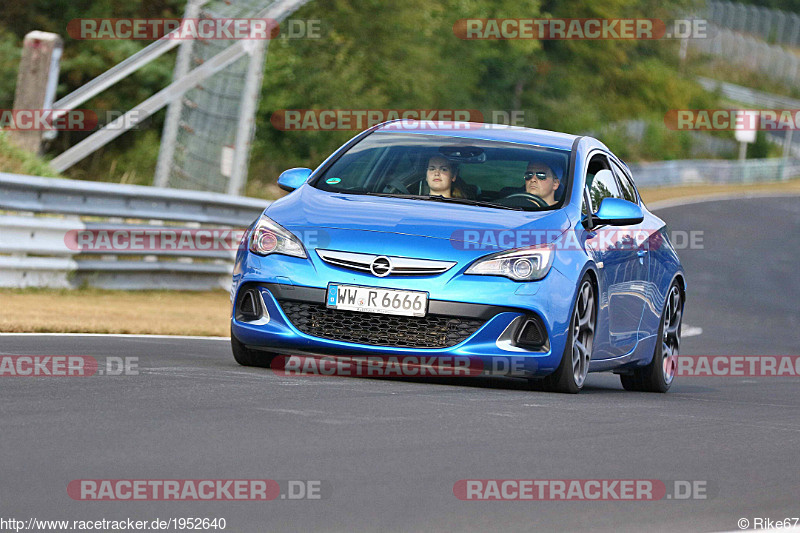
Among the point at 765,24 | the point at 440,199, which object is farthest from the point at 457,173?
the point at 765,24

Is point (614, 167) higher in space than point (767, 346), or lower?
higher

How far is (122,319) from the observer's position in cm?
1279

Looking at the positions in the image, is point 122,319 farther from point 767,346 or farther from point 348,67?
point 348,67

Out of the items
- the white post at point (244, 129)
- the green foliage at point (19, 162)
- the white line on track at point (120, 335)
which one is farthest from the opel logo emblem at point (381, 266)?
the white post at point (244, 129)

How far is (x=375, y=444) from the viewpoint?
5.95 metres

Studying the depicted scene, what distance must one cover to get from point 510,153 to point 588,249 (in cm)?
98

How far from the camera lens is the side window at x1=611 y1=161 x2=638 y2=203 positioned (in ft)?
34.3

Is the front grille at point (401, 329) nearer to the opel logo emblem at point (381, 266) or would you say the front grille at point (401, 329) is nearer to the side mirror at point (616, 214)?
the opel logo emblem at point (381, 266)

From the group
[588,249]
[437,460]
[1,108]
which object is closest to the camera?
[437,460]

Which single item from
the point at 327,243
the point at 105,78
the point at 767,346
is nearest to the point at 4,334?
the point at 327,243

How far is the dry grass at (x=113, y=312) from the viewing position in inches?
Result: 451
